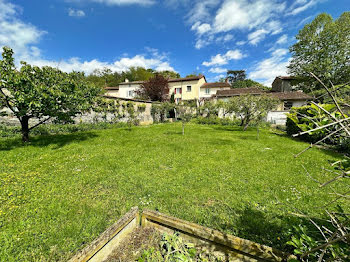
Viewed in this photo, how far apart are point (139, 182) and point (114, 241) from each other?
2.23 m

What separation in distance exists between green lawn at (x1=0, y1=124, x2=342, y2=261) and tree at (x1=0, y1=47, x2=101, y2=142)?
183cm

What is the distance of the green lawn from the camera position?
110 inches

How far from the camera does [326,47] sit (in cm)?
2428

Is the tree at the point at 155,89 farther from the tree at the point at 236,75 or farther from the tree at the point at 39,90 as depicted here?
the tree at the point at 236,75

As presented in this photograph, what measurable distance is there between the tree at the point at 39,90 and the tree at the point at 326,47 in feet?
93.7

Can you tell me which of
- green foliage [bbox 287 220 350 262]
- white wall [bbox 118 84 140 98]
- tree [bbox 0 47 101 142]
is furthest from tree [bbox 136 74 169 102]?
green foliage [bbox 287 220 350 262]

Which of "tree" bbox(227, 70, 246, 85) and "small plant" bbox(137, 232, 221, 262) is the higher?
"tree" bbox(227, 70, 246, 85)

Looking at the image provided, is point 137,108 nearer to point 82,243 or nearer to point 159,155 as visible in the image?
point 159,155

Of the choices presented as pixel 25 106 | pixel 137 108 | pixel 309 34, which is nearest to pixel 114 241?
pixel 25 106

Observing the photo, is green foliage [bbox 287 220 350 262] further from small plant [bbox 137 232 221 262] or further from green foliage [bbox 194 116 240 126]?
green foliage [bbox 194 116 240 126]

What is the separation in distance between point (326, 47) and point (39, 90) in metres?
36.5

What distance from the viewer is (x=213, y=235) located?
7.25 ft

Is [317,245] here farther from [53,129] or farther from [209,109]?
[209,109]

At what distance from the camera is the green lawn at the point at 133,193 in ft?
9.20
